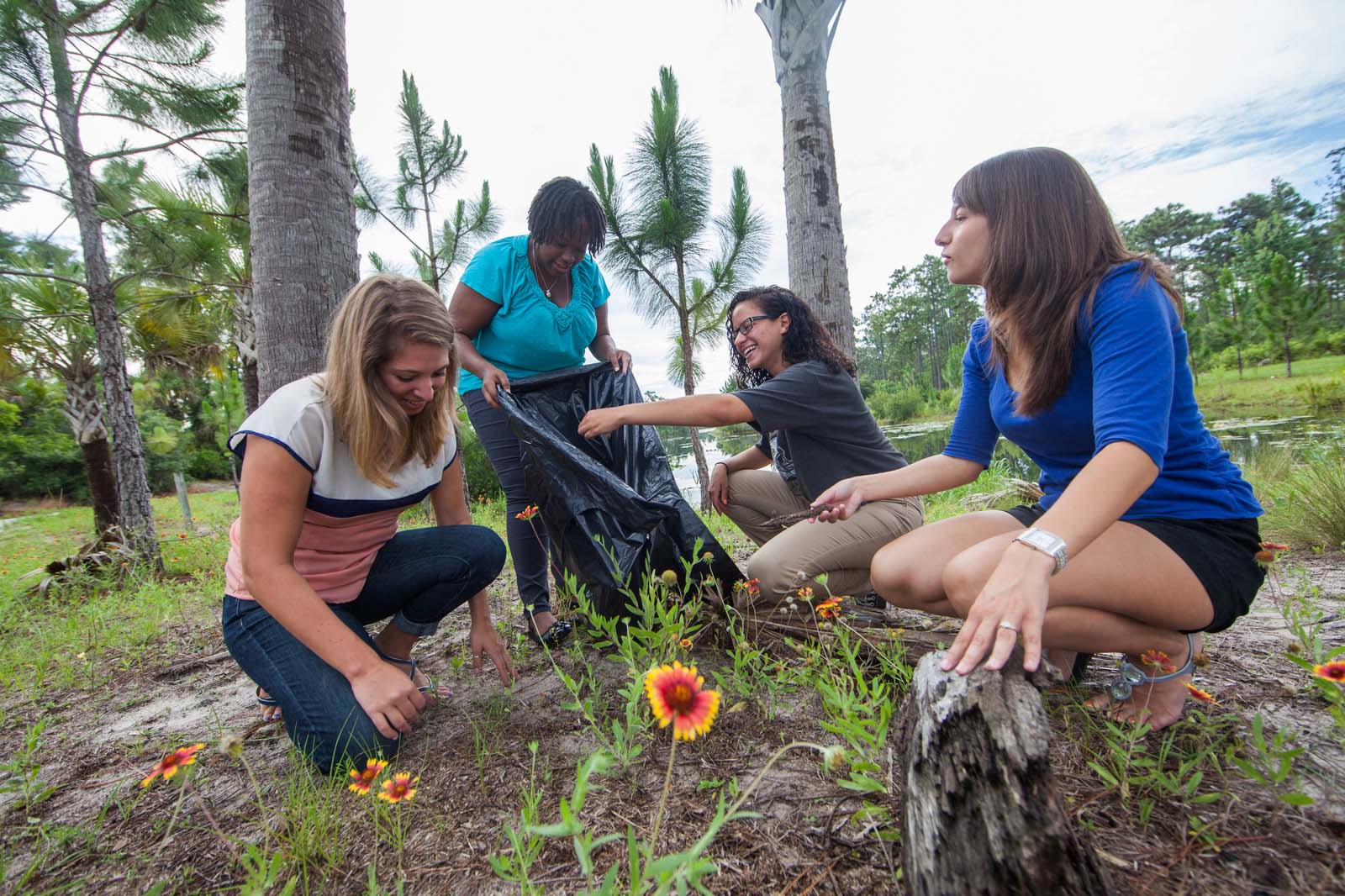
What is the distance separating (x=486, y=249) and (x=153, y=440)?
25.7 meters

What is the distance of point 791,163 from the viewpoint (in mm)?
3691

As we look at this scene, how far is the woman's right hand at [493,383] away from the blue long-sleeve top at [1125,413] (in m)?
1.48

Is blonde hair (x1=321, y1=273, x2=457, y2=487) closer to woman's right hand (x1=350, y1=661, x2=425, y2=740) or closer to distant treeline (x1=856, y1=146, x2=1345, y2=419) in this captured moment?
→ woman's right hand (x1=350, y1=661, x2=425, y2=740)

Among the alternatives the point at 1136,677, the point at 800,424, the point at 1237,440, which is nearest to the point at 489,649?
the point at 800,424

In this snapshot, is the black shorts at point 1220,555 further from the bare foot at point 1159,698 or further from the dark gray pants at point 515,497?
the dark gray pants at point 515,497

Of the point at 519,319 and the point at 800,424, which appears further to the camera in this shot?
the point at 519,319

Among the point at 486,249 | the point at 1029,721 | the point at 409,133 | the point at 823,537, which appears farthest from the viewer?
the point at 409,133

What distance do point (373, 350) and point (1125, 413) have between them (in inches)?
62.4

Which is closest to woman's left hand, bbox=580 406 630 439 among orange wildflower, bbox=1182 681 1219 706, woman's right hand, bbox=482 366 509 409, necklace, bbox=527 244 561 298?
woman's right hand, bbox=482 366 509 409

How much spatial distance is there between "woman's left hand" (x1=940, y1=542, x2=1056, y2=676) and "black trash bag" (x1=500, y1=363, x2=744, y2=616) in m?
0.95

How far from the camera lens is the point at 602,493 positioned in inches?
74.4

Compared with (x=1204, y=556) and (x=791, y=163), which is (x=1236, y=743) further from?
(x=791, y=163)

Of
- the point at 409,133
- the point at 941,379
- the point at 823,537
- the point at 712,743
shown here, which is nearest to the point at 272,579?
the point at 712,743

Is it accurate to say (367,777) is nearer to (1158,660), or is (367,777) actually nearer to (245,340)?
(1158,660)
